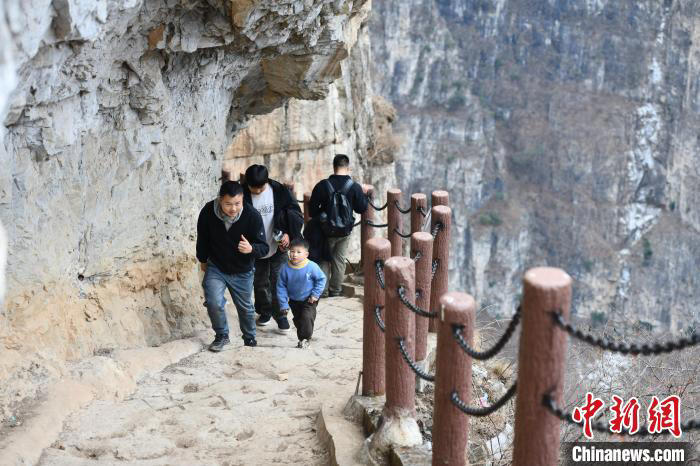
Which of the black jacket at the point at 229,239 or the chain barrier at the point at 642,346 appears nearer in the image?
the chain barrier at the point at 642,346

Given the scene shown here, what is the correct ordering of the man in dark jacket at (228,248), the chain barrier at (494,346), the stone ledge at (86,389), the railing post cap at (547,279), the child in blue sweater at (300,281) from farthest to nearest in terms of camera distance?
the child in blue sweater at (300,281) < the man in dark jacket at (228,248) < the stone ledge at (86,389) < the chain barrier at (494,346) < the railing post cap at (547,279)

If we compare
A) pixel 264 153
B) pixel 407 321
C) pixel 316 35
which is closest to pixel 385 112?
pixel 264 153

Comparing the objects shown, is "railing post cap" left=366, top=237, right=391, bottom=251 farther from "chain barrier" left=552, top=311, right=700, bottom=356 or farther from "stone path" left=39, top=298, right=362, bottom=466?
"chain barrier" left=552, top=311, right=700, bottom=356

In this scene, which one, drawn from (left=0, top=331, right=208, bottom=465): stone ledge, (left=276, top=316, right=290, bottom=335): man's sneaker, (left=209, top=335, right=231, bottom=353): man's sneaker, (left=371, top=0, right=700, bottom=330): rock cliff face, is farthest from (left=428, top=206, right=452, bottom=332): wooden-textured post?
(left=371, top=0, right=700, bottom=330): rock cliff face

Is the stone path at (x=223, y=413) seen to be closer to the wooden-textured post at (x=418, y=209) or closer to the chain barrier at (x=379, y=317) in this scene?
the chain barrier at (x=379, y=317)

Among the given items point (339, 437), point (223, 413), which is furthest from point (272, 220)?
point (339, 437)

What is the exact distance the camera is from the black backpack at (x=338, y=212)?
6594mm

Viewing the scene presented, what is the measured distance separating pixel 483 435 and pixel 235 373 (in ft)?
5.63

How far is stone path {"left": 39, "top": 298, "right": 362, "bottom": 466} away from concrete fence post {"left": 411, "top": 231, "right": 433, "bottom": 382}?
→ 48 centimetres

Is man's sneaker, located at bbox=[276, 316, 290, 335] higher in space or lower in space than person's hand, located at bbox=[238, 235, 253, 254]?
lower

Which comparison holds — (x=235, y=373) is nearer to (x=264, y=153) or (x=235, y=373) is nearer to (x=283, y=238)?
(x=283, y=238)

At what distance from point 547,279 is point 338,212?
4.12 metres

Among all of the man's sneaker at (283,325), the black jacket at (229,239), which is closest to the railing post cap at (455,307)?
the black jacket at (229,239)

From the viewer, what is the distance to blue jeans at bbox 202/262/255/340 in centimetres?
543
